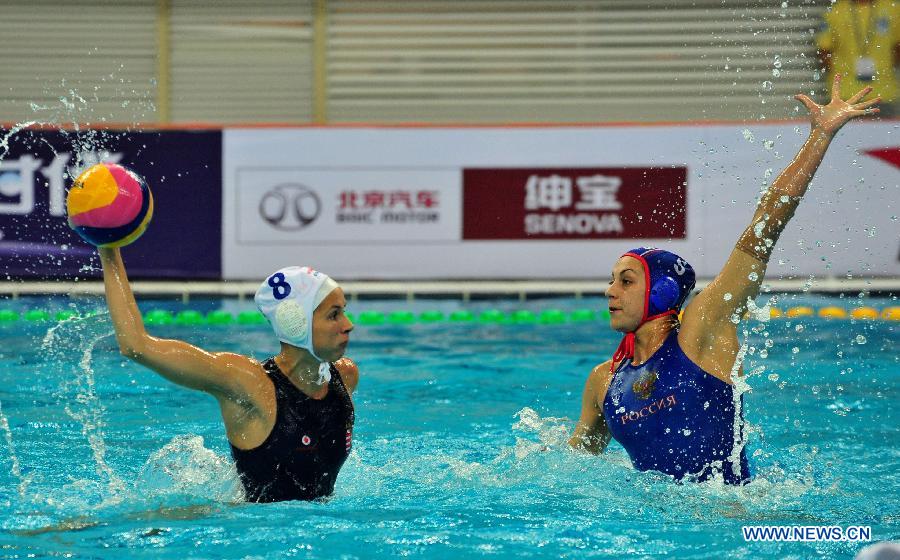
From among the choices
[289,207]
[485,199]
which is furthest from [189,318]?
[485,199]

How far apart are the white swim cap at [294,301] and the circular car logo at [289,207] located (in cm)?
574

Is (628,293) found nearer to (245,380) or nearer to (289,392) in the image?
(289,392)

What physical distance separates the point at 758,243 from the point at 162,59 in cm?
1010

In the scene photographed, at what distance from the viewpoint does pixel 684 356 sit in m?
3.46

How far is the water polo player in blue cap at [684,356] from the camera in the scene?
335 cm

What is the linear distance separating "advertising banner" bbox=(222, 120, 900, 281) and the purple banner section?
0.61 ft

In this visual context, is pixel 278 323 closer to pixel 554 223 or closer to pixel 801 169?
pixel 801 169

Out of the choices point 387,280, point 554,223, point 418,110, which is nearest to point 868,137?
point 554,223

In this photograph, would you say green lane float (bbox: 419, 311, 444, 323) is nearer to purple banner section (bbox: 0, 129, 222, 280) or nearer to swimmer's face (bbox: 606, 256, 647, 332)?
purple banner section (bbox: 0, 129, 222, 280)

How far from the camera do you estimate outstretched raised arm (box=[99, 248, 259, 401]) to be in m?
2.99

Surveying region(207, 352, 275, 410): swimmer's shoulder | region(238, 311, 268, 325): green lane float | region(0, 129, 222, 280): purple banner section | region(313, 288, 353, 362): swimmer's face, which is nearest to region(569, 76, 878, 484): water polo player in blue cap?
region(313, 288, 353, 362): swimmer's face

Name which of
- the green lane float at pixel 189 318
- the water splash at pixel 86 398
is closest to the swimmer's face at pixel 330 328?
the water splash at pixel 86 398

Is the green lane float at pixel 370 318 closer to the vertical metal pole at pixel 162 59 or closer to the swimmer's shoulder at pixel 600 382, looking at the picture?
the swimmer's shoulder at pixel 600 382

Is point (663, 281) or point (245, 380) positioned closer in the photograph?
point (245, 380)
